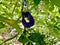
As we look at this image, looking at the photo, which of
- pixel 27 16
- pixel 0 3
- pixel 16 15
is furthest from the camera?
pixel 16 15

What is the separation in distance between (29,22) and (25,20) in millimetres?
18

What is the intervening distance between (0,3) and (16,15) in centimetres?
14

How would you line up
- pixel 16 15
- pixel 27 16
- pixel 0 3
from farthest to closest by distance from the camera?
pixel 16 15, pixel 0 3, pixel 27 16

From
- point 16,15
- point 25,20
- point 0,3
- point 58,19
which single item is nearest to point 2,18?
point 25,20

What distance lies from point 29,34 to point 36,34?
0.03 m

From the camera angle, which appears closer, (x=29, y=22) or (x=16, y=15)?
(x=29, y=22)

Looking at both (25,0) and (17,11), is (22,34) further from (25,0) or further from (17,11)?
(17,11)

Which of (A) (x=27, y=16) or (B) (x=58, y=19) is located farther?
(B) (x=58, y=19)

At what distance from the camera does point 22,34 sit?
855 millimetres

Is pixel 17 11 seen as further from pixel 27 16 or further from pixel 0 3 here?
pixel 27 16

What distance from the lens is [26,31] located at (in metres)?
0.89

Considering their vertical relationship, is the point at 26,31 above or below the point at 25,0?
below

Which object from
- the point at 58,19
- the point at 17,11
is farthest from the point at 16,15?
the point at 58,19

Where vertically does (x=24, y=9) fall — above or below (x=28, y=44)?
above
